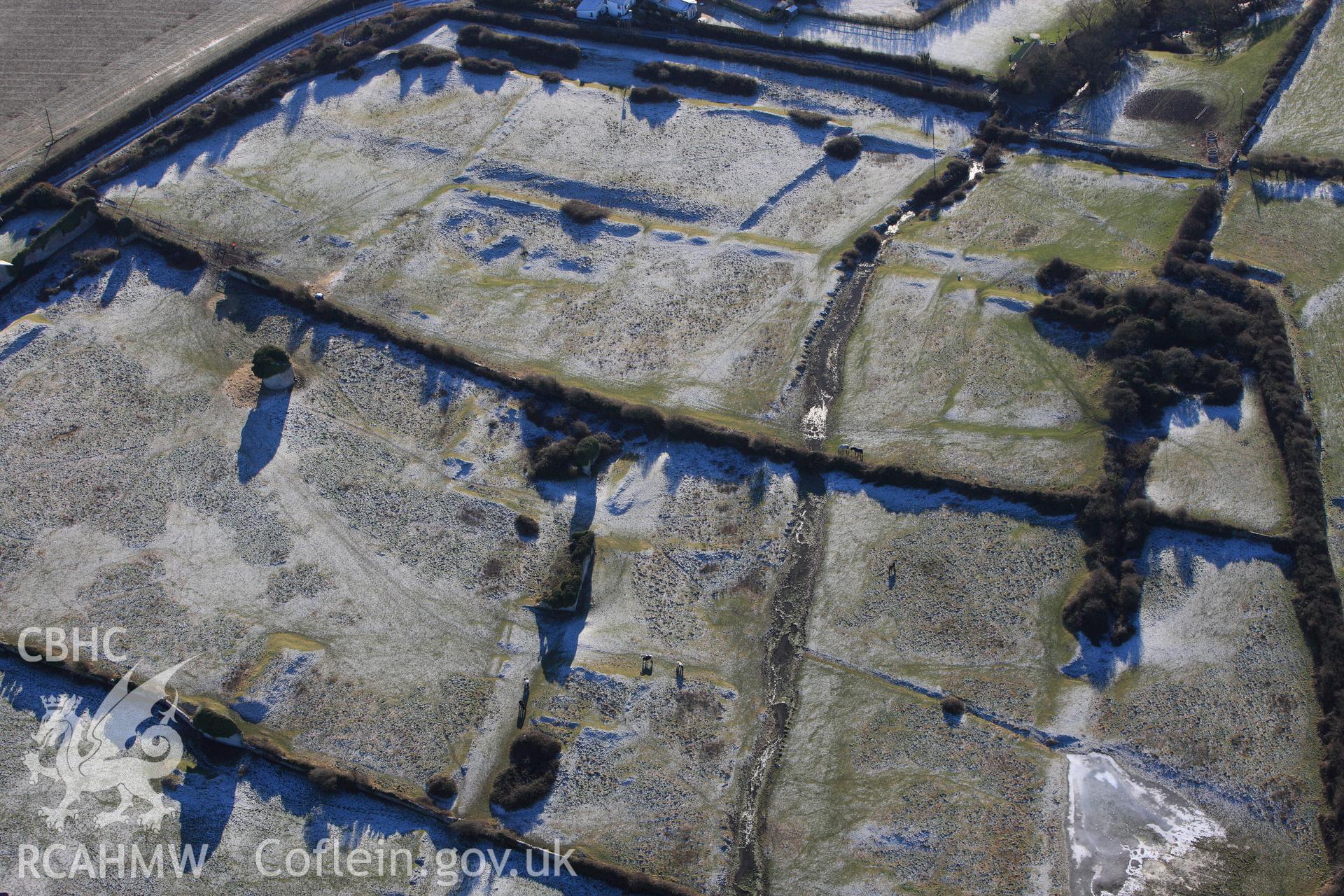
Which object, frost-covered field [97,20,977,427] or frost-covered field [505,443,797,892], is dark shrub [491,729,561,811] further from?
frost-covered field [97,20,977,427]

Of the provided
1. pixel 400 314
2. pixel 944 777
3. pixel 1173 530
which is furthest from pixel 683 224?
pixel 944 777

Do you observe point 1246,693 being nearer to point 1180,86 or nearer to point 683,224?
point 683,224

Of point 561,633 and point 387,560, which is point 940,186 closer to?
point 561,633

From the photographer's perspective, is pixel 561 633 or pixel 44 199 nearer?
pixel 561 633

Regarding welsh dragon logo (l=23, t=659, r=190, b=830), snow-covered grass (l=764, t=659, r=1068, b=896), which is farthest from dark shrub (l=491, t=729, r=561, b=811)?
welsh dragon logo (l=23, t=659, r=190, b=830)

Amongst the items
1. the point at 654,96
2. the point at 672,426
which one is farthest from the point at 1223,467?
the point at 654,96

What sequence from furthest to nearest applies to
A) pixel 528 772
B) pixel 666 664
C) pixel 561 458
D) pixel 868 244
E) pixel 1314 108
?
1. pixel 1314 108
2. pixel 868 244
3. pixel 561 458
4. pixel 666 664
5. pixel 528 772
